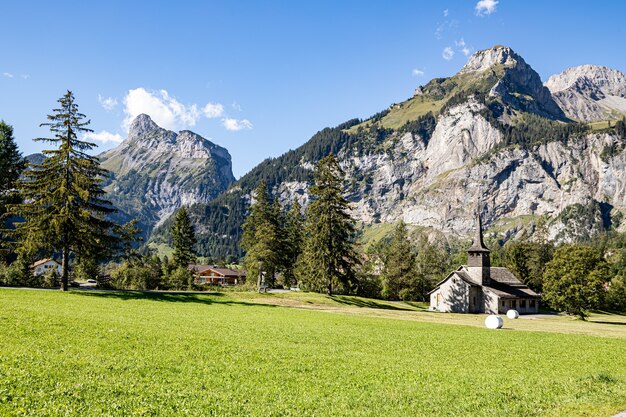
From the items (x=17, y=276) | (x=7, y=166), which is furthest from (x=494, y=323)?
(x=7, y=166)

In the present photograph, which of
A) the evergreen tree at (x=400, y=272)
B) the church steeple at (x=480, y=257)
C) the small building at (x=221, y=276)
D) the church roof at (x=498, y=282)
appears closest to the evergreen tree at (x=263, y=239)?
the evergreen tree at (x=400, y=272)

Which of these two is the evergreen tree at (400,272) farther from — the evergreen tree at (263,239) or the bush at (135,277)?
the bush at (135,277)

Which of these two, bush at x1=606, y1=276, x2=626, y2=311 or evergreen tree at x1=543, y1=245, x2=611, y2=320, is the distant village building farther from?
bush at x1=606, y1=276, x2=626, y2=311

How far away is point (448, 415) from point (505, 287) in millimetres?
70370

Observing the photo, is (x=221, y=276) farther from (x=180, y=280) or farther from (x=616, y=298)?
(x=616, y=298)

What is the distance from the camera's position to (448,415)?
1041 centimetres

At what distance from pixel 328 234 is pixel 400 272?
31.8 meters

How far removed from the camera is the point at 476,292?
6944cm

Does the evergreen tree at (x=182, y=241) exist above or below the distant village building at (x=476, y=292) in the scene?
above

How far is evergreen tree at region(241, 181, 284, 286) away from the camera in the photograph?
6356cm

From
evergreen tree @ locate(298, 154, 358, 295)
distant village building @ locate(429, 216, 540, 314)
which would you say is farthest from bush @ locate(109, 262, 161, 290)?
distant village building @ locate(429, 216, 540, 314)

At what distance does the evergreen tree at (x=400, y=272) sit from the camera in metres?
83.1

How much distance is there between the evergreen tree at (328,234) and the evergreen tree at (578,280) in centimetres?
2996

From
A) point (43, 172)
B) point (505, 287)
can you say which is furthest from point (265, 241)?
point (505, 287)
